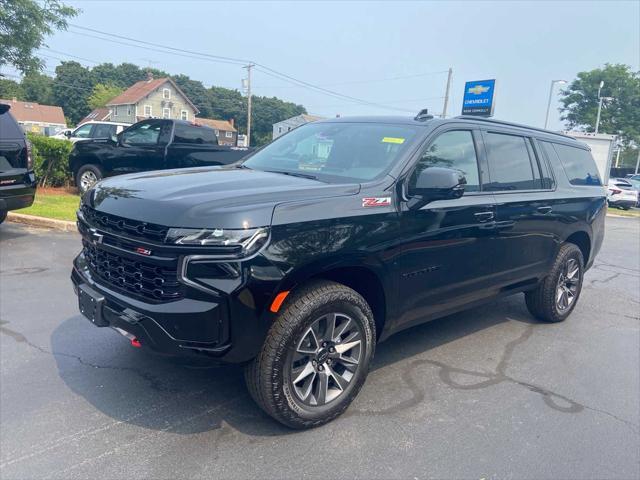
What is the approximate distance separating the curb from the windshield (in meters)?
5.42

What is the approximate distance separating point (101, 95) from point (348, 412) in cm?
9499

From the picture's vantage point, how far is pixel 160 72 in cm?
10894

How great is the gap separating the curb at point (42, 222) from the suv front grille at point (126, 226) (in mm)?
5883

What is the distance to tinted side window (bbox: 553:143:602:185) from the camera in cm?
545

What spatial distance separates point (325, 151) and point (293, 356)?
1.76m

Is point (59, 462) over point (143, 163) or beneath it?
beneath

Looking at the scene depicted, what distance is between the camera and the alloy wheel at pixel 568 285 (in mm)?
5473

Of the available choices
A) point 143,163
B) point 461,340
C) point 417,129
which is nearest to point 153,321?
point 417,129

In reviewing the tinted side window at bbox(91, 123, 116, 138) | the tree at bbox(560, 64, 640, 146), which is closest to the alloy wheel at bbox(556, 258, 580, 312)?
the tinted side window at bbox(91, 123, 116, 138)

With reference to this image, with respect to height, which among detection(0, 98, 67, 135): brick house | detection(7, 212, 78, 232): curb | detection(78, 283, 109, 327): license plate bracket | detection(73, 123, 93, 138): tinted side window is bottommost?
detection(7, 212, 78, 232): curb

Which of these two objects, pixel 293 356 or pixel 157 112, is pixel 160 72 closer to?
pixel 157 112

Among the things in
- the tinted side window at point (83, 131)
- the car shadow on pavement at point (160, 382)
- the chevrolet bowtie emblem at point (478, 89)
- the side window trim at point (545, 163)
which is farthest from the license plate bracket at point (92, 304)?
the chevrolet bowtie emblem at point (478, 89)

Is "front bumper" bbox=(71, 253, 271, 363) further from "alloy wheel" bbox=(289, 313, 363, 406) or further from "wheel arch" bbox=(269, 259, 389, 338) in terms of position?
"alloy wheel" bbox=(289, 313, 363, 406)

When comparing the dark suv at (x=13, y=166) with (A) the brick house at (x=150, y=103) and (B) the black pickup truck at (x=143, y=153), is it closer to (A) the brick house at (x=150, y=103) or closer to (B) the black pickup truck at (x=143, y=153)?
(B) the black pickup truck at (x=143, y=153)
